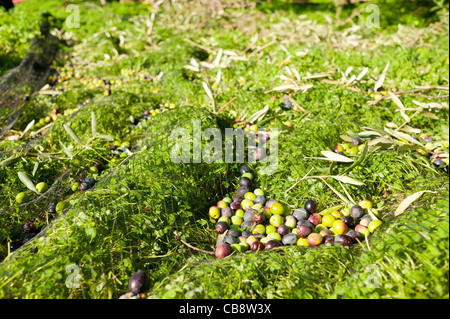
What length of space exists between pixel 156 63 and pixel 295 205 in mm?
4323

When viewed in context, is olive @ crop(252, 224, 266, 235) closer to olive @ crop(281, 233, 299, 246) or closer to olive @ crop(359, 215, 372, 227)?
olive @ crop(281, 233, 299, 246)

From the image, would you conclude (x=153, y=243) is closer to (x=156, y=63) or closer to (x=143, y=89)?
(x=143, y=89)

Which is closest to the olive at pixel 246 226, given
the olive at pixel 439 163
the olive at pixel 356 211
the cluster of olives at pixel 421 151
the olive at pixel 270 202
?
the olive at pixel 270 202

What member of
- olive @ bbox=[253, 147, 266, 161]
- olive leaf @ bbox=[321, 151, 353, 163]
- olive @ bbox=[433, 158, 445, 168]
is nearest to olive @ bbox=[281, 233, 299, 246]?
olive leaf @ bbox=[321, 151, 353, 163]

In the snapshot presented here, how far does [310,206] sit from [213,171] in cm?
98

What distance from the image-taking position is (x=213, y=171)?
3156mm

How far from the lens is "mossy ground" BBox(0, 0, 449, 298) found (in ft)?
6.48

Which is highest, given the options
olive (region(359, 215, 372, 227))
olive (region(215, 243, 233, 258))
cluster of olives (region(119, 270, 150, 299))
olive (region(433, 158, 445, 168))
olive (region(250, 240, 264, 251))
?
cluster of olives (region(119, 270, 150, 299))

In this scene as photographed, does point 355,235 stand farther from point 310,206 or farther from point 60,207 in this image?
point 60,207

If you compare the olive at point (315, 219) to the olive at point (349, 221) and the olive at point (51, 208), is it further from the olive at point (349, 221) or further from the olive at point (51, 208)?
the olive at point (51, 208)

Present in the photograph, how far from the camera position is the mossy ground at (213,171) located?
77.8 inches

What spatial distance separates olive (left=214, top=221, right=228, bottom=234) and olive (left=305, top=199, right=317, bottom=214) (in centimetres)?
77

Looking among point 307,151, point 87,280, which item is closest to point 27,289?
point 87,280

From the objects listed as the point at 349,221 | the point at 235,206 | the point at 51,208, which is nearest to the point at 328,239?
the point at 349,221
